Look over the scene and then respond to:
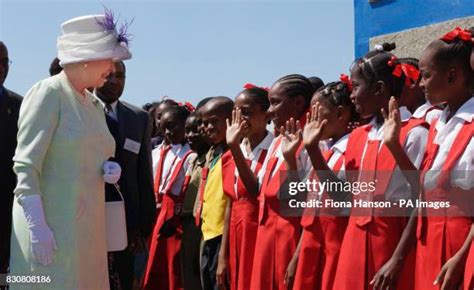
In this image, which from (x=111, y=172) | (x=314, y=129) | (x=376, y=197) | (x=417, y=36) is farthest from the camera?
(x=417, y=36)

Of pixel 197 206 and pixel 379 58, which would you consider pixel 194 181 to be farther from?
pixel 379 58

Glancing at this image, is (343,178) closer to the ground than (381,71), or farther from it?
closer to the ground

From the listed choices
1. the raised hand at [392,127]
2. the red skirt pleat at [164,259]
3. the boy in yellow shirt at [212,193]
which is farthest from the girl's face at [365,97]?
the red skirt pleat at [164,259]

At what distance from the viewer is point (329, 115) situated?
543 centimetres

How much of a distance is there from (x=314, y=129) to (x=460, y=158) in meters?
1.16

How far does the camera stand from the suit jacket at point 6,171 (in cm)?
548

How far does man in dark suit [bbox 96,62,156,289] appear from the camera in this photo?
214 inches

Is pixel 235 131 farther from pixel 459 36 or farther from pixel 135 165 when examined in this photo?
pixel 459 36

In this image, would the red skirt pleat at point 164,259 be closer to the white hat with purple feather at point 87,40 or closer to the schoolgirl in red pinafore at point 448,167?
the white hat with purple feather at point 87,40

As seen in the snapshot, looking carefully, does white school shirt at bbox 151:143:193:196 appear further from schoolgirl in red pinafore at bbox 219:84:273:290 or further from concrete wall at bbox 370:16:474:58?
concrete wall at bbox 370:16:474:58

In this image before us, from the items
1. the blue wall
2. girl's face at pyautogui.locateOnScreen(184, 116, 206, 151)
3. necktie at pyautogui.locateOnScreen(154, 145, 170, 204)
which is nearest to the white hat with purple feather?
girl's face at pyautogui.locateOnScreen(184, 116, 206, 151)

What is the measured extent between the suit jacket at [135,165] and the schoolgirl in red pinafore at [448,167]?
208 cm

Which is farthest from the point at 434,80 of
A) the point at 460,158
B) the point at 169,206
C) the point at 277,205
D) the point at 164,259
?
the point at 164,259

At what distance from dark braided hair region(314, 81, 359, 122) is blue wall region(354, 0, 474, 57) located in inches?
88.8
